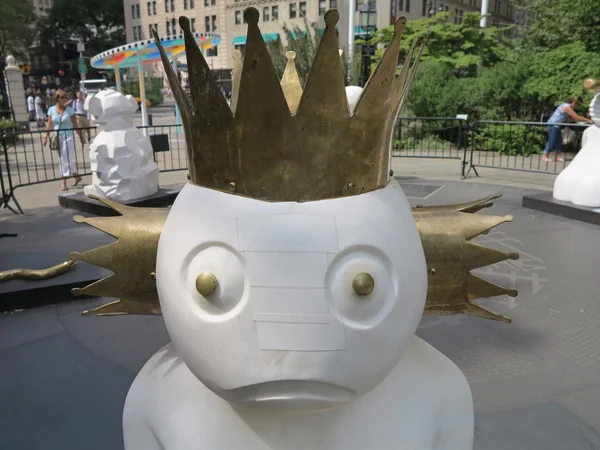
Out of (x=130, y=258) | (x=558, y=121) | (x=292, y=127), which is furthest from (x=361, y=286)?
(x=558, y=121)

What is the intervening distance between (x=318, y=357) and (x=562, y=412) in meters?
2.31

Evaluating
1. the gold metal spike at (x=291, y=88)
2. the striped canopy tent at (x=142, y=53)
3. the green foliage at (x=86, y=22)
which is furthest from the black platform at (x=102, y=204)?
the green foliage at (x=86, y=22)

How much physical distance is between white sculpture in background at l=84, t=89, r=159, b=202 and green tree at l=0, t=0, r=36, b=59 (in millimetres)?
29153

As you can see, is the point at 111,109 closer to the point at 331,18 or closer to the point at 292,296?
the point at 331,18

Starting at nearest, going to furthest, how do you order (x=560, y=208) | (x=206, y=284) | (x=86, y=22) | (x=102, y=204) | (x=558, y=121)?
(x=206, y=284), (x=102, y=204), (x=560, y=208), (x=558, y=121), (x=86, y=22)

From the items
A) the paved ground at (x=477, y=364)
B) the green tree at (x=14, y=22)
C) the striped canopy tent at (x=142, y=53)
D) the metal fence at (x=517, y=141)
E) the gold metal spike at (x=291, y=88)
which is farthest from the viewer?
the green tree at (x=14, y=22)

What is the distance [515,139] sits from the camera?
13922 millimetres

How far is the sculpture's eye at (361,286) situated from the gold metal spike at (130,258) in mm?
740

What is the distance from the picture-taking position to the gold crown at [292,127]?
138cm

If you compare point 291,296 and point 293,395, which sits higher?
point 291,296

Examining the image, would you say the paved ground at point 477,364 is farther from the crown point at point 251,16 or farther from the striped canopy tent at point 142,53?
the striped canopy tent at point 142,53

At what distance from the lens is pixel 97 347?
390cm

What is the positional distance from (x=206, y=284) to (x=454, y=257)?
3.01 feet

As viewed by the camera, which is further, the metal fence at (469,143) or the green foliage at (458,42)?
the green foliage at (458,42)
